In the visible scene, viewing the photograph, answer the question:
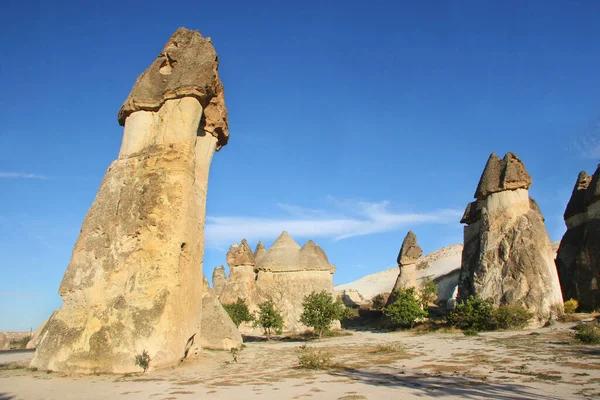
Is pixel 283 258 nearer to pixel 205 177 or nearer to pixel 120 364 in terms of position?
pixel 205 177

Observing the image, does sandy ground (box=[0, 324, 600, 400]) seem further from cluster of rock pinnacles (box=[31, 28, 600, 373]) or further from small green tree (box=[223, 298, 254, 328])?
small green tree (box=[223, 298, 254, 328])

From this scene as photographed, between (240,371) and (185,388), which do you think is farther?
(240,371)

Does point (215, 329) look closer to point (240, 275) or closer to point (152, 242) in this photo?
point (152, 242)

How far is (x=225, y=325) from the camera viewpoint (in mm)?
12414

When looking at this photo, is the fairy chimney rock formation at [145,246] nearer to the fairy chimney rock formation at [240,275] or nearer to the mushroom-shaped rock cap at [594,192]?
the fairy chimney rock formation at [240,275]

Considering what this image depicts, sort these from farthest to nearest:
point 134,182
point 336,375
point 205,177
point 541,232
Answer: point 541,232 < point 205,177 < point 134,182 < point 336,375

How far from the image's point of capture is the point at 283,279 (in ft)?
88.5

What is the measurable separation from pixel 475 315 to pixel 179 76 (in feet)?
47.1

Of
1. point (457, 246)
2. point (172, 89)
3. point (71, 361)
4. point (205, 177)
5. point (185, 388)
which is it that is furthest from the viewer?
point (457, 246)

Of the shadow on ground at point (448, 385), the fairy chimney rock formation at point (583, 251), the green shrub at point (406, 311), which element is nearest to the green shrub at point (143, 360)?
the shadow on ground at point (448, 385)

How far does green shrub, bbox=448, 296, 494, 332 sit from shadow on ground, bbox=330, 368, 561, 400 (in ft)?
37.0

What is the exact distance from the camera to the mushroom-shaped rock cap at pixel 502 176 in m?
18.9

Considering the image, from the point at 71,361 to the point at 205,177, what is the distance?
5601mm

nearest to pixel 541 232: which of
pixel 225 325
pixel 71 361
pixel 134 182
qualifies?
pixel 225 325
